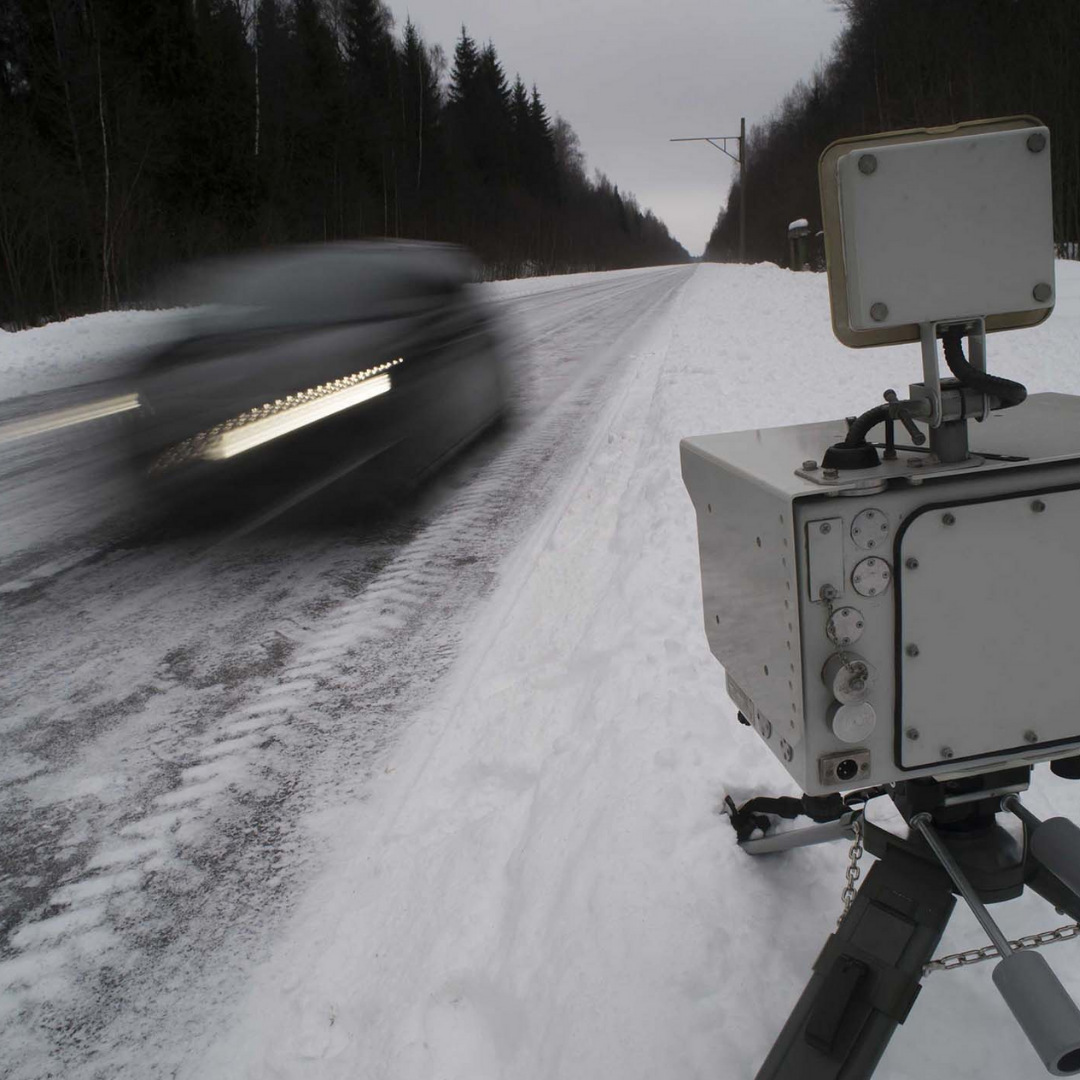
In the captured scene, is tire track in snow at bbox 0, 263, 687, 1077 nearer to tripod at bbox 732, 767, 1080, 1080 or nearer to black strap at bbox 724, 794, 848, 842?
black strap at bbox 724, 794, 848, 842

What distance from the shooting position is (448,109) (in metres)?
60.8

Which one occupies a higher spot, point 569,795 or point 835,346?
point 835,346

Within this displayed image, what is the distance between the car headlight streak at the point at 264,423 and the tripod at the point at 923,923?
21.0 ft

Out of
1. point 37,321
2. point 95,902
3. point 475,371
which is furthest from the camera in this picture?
point 37,321

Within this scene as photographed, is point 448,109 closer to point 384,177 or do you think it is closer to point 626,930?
point 384,177

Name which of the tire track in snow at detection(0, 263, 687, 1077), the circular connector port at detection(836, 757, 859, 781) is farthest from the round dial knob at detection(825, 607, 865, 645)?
the tire track in snow at detection(0, 263, 687, 1077)

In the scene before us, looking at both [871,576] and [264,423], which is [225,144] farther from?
[871,576]

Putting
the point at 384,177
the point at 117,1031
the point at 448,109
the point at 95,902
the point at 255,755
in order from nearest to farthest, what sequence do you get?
1. the point at 117,1031
2. the point at 95,902
3. the point at 255,755
4. the point at 384,177
5. the point at 448,109

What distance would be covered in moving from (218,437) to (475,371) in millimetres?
4319

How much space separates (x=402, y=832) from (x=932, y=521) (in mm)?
1949

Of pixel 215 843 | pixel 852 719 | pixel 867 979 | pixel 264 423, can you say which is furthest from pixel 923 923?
pixel 264 423

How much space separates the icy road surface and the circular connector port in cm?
74

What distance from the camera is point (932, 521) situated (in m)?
1.51

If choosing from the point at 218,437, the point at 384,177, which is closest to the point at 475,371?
the point at 218,437
